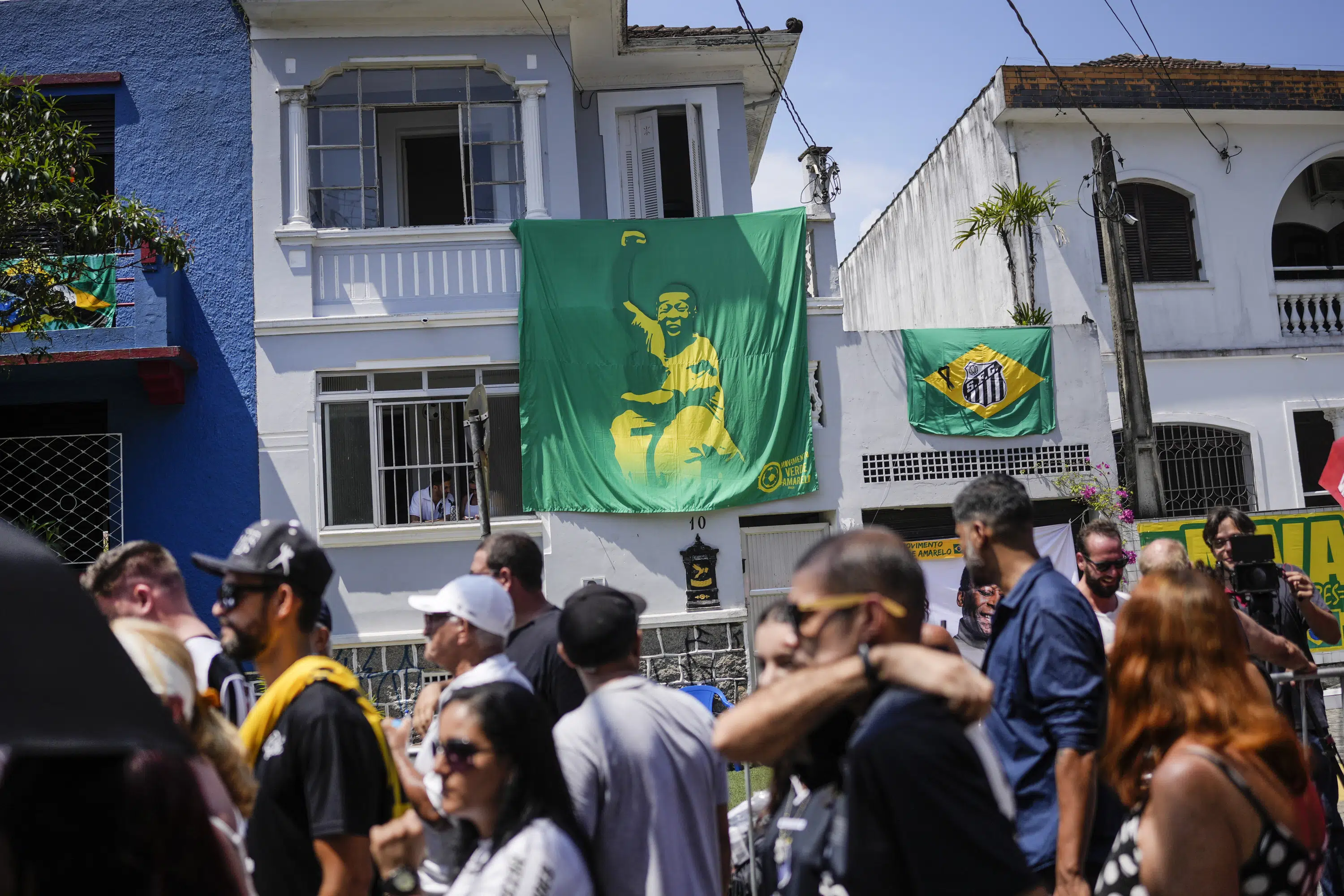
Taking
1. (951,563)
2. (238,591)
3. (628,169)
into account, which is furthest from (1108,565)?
(628,169)

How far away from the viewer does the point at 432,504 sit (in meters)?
12.1

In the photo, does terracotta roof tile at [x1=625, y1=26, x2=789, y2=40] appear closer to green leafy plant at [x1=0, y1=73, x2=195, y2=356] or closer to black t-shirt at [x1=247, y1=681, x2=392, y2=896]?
green leafy plant at [x1=0, y1=73, x2=195, y2=356]

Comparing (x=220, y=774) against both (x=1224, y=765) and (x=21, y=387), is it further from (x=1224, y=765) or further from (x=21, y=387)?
(x=21, y=387)

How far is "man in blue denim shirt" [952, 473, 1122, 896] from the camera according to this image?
3299 mm

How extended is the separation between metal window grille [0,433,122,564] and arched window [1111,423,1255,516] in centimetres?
1205

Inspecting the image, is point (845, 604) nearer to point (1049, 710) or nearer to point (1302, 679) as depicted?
point (1049, 710)

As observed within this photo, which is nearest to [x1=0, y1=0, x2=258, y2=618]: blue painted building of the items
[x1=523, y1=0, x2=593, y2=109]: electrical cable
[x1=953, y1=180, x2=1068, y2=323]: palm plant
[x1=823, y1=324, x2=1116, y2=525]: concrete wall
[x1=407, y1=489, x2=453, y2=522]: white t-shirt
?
[x1=407, y1=489, x2=453, y2=522]: white t-shirt

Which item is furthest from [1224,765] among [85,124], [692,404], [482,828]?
[85,124]

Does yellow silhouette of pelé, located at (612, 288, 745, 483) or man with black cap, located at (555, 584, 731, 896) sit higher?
yellow silhouette of pelé, located at (612, 288, 745, 483)

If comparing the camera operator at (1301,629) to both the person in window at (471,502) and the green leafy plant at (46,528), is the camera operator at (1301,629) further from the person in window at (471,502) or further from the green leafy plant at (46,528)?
the green leafy plant at (46,528)

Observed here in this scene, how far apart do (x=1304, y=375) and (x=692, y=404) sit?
359 inches

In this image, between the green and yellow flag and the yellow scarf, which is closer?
the yellow scarf

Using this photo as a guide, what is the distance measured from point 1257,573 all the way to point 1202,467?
412 inches

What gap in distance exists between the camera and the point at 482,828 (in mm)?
2779
